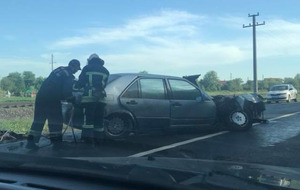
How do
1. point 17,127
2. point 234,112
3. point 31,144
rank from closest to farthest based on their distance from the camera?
1. point 31,144
2. point 234,112
3. point 17,127

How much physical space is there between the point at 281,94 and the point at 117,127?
25.3 metres

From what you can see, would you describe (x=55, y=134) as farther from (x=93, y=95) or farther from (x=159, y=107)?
(x=159, y=107)

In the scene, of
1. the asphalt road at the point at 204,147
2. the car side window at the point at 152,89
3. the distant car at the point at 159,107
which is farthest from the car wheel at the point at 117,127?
the car side window at the point at 152,89

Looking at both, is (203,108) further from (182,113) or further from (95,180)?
(95,180)

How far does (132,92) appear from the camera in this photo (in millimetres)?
8453

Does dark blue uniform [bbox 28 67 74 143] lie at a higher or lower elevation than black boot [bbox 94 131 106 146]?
higher

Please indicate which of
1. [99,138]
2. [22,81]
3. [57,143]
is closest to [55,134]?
[57,143]

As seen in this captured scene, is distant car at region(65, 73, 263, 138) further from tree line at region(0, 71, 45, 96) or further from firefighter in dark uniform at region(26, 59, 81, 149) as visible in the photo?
tree line at region(0, 71, 45, 96)

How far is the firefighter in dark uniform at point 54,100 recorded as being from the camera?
25.7ft

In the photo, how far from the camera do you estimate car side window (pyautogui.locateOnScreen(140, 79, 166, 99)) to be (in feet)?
28.2

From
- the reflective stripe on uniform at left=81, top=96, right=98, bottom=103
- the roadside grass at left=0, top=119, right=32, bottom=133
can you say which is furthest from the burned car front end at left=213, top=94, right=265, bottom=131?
the roadside grass at left=0, top=119, right=32, bottom=133

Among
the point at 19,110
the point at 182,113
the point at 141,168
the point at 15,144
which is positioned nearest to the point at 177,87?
the point at 182,113

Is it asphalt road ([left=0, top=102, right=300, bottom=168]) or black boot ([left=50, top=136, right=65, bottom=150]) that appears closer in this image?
asphalt road ([left=0, top=102, right=300, bottom=168])

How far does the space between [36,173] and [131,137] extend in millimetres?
6169
